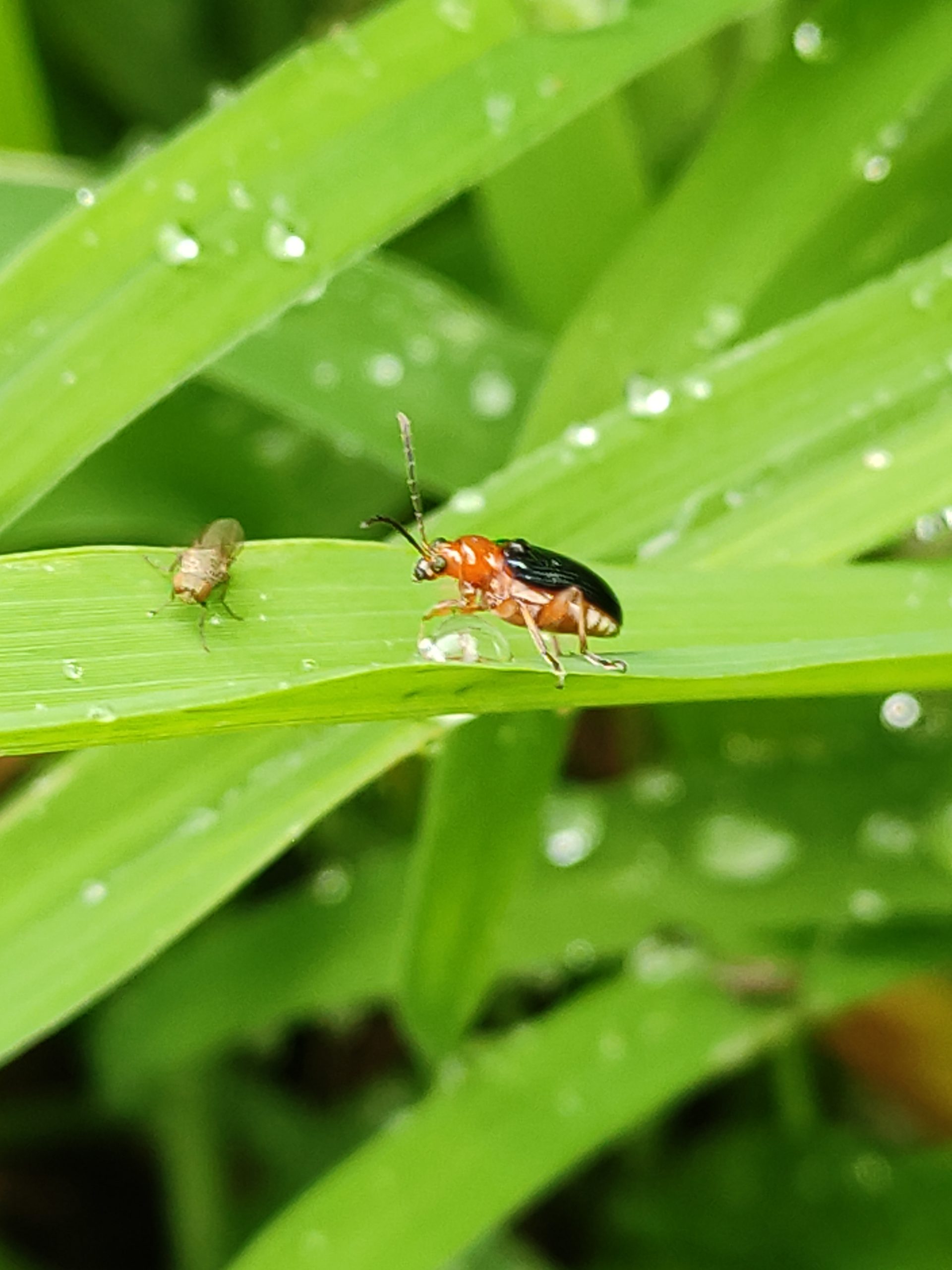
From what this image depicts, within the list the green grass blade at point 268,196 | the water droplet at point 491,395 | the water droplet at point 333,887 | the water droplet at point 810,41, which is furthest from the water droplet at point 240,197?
the water droplet at point 333,887

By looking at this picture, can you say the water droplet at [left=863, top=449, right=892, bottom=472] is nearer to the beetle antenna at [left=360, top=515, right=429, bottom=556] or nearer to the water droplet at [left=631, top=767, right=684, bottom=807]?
the beetle antenna at [left=360, top=515, right=429, bottom=556]

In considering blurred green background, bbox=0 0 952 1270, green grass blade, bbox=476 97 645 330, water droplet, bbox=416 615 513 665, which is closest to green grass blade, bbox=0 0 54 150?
blurred green background, bbox=0 0 952 1270

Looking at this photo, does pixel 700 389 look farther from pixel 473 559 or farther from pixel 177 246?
pixel 177 246

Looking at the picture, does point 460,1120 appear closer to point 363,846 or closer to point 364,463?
point 363,846

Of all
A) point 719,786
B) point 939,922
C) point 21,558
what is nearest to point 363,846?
point 719,786

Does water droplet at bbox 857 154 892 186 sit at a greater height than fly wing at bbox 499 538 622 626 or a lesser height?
greater

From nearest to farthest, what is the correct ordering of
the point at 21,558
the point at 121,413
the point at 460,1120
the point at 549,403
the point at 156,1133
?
the point at 21,558 → the point at 121,413 → the point at 549,403 → the point at 460,1120 → the point at 156,1133
